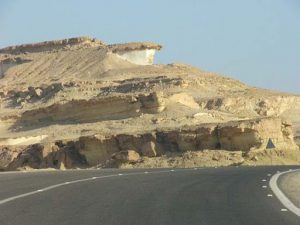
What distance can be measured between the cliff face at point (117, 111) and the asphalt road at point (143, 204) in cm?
2378

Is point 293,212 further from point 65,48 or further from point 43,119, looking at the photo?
point 65,48

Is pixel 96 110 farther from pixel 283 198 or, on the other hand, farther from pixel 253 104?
pixel 283 198

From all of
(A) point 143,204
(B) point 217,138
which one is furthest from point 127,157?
(A) point 143,204

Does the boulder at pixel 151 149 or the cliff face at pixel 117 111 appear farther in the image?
the cliff face at pixel 117 111

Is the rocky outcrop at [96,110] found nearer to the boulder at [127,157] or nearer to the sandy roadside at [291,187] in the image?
the boulder at [127,157]

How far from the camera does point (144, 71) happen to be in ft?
290

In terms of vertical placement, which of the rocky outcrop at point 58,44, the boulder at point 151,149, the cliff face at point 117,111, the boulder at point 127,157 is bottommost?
the boulder at point 127,157

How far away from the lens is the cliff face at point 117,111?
4391 cm

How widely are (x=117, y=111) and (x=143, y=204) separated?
4769 cm

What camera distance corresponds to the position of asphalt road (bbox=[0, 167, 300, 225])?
1084cm

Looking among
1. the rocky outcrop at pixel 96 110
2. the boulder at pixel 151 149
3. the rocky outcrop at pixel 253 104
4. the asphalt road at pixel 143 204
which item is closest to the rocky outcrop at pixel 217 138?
the boulder at pixel 151 149

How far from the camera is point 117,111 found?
6056 cm

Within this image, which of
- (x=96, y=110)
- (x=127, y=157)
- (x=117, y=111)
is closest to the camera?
(x=127, y=157)

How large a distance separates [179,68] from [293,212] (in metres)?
83.2
